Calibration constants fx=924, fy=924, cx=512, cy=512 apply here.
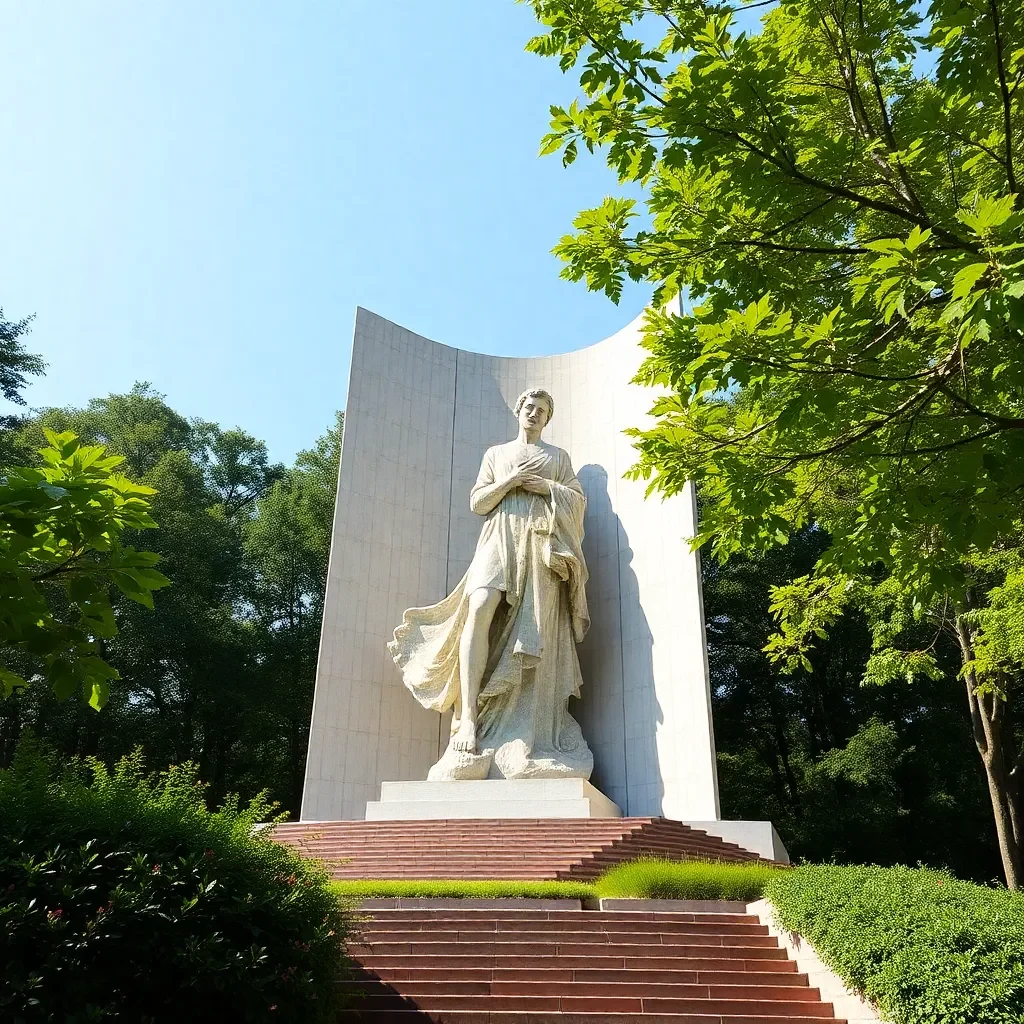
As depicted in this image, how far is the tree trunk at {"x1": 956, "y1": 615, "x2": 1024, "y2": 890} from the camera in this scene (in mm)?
13375

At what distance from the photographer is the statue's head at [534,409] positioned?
1512cm

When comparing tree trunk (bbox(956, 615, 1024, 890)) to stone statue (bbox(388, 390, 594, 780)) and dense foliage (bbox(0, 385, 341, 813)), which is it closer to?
stone statue (bbox(388, 390, 594, 780))

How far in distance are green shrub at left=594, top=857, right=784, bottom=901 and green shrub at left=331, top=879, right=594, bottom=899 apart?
32 cm

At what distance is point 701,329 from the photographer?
4027 mm

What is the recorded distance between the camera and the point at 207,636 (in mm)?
19484

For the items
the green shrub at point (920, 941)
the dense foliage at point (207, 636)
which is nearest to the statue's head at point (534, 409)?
the dense foliage at point (207, 636)

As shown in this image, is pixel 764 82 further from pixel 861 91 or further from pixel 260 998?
pixel 260 998

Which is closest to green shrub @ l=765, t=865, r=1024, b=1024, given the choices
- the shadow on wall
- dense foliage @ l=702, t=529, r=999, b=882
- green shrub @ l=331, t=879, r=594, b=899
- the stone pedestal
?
green shrub @ l=331, t=879, r=594, b=899

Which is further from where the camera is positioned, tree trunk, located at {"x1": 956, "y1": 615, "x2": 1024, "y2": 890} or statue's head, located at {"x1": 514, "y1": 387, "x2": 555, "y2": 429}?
statue's head, located at {"x1": 514, "y1": 387, "x2": 555, "y2": 429}

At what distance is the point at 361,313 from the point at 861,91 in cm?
1232

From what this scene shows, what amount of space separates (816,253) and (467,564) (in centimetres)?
1189


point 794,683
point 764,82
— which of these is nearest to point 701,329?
point 764,82

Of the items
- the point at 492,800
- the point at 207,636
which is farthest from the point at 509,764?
the point at 207,636

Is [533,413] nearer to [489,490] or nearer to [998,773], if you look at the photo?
[489,490]
